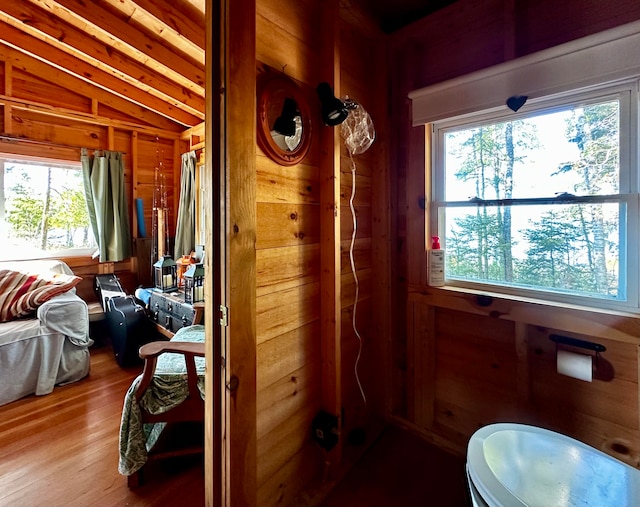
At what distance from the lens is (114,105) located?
3092 mm

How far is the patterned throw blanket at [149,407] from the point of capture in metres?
1.39

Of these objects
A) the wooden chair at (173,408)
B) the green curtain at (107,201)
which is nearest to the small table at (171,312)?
the wooden chair at (173,408)

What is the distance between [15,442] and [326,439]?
5.88ft

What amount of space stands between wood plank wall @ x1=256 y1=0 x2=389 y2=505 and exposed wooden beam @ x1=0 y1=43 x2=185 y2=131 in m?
2.80

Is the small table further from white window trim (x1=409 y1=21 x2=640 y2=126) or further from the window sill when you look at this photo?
white window trim (x1=409 y1=21 x2=640 y2=126)

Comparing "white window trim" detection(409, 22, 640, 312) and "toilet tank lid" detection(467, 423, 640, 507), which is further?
"white window trim" detection(409, 22, 640, 312)

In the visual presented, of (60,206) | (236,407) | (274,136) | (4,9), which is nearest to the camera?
(236,407)

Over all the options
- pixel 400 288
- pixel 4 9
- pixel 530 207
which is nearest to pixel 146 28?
pixel 4 9

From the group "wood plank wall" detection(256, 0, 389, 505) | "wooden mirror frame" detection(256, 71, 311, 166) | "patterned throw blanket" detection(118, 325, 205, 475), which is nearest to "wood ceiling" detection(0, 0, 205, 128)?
"wood plank wall" detection(256, 0, 389, 505)

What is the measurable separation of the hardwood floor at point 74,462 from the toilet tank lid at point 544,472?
49.2 inches

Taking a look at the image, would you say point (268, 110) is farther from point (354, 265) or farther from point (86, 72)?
point (86, 72)

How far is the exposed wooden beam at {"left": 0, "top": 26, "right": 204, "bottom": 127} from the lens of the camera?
2340 millimetres

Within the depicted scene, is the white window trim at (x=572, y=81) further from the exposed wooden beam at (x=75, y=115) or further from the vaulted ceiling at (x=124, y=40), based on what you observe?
the exposed wooden beam at (x=75, y=115)

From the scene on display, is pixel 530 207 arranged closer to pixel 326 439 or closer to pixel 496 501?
pixel 496 501
